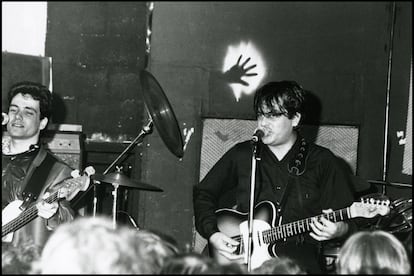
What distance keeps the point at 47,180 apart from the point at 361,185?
2.47 m

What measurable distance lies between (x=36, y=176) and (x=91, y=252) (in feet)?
8.54

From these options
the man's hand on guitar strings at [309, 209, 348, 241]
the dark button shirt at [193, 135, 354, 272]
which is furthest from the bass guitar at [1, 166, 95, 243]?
the man's hand on guitar strings at [309, 209, 348, 241]

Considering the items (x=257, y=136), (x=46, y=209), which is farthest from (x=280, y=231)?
(x=46, y=209)

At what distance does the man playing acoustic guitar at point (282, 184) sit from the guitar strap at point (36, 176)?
1.08m

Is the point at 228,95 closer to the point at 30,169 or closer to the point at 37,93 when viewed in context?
the point at 37,93

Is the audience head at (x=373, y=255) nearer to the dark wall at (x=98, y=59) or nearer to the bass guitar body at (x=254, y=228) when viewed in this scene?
the bass guitar body at (x=254, y=228)

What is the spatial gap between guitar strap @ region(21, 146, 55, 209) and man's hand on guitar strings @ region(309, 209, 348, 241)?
187cm

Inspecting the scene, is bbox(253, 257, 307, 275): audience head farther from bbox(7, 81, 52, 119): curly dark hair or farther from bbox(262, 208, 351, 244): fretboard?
bbox(7, 81, 52, 119): curly dark hair

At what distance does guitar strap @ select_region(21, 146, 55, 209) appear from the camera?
416cm

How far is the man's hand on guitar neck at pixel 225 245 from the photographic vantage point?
3999 mm

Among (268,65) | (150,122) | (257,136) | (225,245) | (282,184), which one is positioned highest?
(268,65)

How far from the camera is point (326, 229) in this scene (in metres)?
3.78

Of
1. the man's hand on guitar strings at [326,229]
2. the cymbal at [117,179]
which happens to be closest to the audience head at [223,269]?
the man's hand on guitar strings at [326,229]

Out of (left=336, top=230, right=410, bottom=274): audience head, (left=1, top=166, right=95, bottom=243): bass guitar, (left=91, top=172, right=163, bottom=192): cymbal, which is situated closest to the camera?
(left=336, top=230, right=410, bottom=274): audience head
